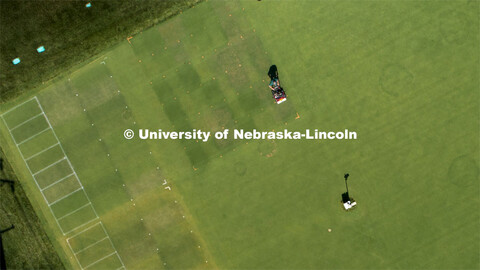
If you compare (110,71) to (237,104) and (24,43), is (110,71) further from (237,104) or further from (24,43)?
(237,104)

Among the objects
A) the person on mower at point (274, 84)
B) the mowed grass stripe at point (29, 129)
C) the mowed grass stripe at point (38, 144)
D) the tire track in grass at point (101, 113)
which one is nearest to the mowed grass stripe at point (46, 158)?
the mowed grass stripe at point (38, 144)

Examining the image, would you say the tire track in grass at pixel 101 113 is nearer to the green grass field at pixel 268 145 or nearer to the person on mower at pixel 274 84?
the green grass field at pixel 268 145

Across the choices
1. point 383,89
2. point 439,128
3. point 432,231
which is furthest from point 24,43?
point 432,231

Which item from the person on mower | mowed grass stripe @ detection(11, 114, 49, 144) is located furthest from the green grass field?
the person on mower

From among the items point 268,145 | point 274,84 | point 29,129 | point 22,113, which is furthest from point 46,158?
point 274,84

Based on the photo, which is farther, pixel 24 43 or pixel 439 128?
pixel 24 43

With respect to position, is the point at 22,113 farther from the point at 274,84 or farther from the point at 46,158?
the point at 274,84

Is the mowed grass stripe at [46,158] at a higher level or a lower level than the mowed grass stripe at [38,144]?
lower

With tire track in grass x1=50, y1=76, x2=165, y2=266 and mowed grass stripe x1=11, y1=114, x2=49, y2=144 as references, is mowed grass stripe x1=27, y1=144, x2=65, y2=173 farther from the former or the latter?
tire track in grass x1=50, y1=76, x2=165, y2=266

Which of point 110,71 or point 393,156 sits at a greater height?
point 110,71
